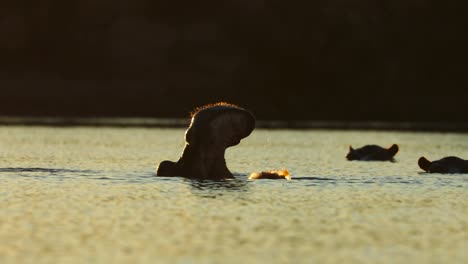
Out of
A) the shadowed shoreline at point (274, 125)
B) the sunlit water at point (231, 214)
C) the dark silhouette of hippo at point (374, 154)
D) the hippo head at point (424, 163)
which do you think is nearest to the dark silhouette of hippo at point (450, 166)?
the hippo head at point (424, 163)

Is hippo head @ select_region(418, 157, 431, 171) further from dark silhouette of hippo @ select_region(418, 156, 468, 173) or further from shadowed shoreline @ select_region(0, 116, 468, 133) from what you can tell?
shadowed shoreline @ select_region(0, 116, 468, 133)

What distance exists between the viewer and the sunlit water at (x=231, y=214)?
67.2 ft

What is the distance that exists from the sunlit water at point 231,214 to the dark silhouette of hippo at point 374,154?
61 centimetres

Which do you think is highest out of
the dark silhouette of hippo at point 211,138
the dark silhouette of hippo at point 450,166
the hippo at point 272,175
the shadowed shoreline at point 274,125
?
the dark silhouette of hippo at point 211,138

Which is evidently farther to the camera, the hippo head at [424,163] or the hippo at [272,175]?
the hippo head at [424,163]

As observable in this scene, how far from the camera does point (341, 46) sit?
137875 mm

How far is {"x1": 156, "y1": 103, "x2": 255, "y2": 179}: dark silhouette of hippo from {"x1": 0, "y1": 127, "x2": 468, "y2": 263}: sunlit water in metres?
0.70

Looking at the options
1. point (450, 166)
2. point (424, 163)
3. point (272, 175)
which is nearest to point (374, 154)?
point (424, 163)

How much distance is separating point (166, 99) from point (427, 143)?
212 ft

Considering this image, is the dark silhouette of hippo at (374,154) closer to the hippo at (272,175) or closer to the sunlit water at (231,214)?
the sunlit water at (231,214)

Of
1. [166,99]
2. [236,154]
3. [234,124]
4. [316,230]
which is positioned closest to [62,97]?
[166,99]

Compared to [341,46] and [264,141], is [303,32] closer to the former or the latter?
[341,46]

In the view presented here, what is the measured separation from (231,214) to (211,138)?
830 cm

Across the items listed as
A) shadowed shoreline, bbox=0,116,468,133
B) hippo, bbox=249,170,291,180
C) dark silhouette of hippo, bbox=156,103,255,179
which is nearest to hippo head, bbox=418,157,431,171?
hippo, bbox=249,170,291,180
